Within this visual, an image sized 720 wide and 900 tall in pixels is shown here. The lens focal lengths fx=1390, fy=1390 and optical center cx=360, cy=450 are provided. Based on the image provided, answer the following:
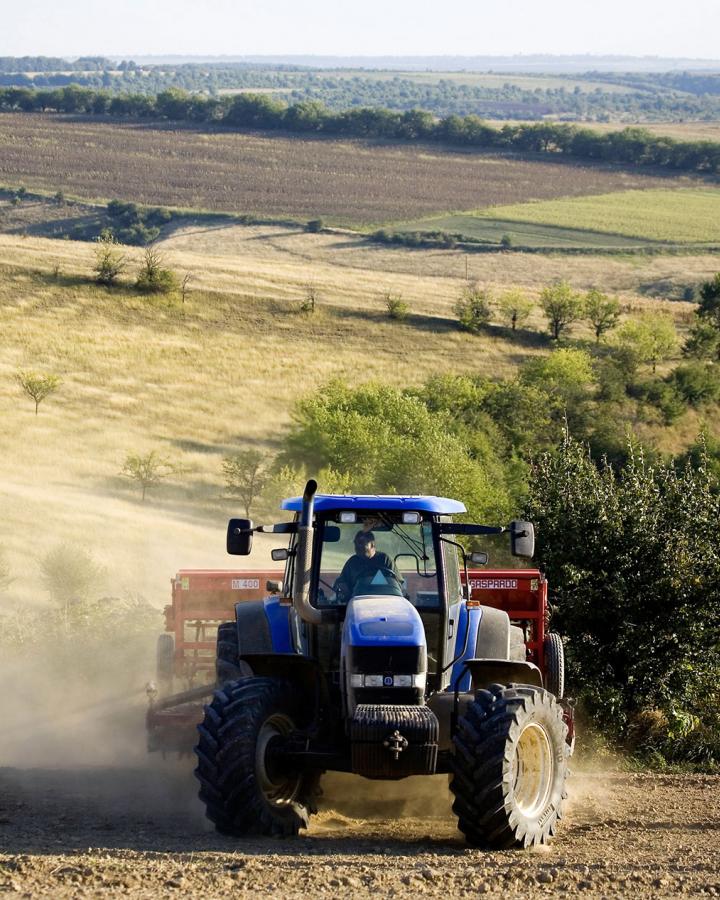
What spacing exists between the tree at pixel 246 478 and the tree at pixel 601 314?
30.3 meters

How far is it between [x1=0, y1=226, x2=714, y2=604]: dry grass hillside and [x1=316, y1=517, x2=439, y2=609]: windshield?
14.9 m

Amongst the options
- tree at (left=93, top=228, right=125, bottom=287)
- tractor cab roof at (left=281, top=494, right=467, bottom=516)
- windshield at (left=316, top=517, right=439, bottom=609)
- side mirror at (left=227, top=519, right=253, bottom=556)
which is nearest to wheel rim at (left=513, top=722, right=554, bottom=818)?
windshield at (left=316, top=517, right=439, bottom=609)

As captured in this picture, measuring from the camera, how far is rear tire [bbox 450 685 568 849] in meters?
8.96

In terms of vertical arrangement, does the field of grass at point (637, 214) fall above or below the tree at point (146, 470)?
above

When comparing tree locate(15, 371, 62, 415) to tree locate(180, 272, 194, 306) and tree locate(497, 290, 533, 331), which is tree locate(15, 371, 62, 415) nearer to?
tree locate(180, 272, 194, 306)

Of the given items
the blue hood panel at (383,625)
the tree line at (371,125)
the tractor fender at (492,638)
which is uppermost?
the tree line at (371,125)

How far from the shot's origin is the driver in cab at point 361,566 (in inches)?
403

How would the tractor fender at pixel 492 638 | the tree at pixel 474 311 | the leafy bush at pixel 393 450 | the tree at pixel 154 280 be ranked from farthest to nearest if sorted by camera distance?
the tree at pixel 154 280, the tree at pixel 474 311, the leafy bush at pixel 393 450, the tractor fender at pixel 492 638

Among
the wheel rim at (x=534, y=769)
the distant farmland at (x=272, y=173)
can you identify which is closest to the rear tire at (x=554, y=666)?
the wheel rim at (x=534, y=769)

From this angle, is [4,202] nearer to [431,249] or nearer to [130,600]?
[431,249]

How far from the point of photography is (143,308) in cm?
6300

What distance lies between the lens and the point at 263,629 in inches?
430

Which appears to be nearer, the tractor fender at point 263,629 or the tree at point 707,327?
the tractor fender at point 263,629

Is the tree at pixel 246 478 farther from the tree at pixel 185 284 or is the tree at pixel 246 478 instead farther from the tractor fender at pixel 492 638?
the tractor fender at pixel 492 638
